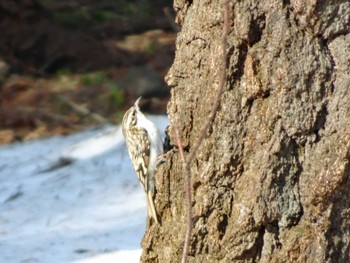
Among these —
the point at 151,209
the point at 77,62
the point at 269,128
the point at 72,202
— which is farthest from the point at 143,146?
the point at 77,62

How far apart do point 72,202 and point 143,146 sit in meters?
2.60

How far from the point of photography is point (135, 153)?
544 cm

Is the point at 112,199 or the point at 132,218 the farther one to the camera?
the point at 112,199

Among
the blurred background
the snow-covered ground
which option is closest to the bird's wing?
the snow-covered ground

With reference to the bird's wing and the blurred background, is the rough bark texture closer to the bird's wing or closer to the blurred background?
the bird's wing

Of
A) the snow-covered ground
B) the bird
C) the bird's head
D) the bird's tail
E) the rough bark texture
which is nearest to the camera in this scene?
the rough bark texture

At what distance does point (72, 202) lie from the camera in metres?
7.88

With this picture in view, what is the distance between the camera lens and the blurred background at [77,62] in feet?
39.8

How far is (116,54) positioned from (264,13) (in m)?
10.6

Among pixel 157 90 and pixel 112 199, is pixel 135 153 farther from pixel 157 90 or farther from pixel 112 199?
pixel 157 90

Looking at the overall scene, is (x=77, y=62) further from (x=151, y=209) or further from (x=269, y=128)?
(x=269, y=128)

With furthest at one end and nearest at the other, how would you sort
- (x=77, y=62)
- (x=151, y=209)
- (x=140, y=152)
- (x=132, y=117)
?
(x=77, y=62) < (x=132, y=117) < (x=140, y=152) < (x=151, y=209)

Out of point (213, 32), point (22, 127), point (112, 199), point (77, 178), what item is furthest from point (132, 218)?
point (22, 127)

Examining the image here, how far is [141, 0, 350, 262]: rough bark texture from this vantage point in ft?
12.3
